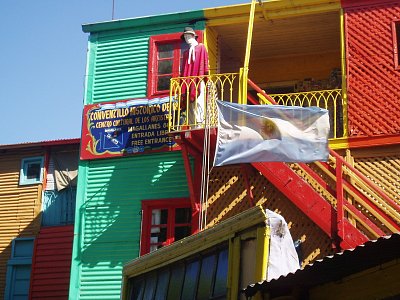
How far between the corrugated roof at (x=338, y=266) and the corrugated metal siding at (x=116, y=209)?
26.2 feet

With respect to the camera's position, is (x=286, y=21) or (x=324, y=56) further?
(x=324, y=56)

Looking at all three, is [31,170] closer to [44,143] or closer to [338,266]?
[44,143]

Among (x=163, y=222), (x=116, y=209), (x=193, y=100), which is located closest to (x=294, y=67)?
(x=193, y=100)

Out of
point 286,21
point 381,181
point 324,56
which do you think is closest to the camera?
point 381,181

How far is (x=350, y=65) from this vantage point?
15.8 m

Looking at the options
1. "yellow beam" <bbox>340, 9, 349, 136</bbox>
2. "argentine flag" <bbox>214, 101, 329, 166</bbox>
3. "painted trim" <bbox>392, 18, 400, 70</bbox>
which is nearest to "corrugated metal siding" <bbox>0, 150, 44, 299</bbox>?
"argentine flag" <bbox>214, 101, 329, 166</bbox>

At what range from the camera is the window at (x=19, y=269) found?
20672 mm

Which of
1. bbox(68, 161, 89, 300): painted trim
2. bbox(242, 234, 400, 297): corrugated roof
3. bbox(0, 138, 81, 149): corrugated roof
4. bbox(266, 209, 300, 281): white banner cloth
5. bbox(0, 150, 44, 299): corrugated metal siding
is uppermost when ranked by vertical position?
bbox(0, 138, 81, 149): corrugated roof

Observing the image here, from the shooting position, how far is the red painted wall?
15.2 meters

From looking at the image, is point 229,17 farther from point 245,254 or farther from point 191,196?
point 245,254

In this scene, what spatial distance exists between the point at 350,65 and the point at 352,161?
222 centimetres

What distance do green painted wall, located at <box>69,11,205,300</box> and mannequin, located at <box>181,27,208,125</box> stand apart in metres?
0.93

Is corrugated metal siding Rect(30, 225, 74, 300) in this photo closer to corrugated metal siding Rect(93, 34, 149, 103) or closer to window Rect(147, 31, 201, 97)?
corrugated metal siding Rect(93, 34, 149, 103)

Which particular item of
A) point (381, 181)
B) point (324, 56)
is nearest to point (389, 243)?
point (381, 181)
